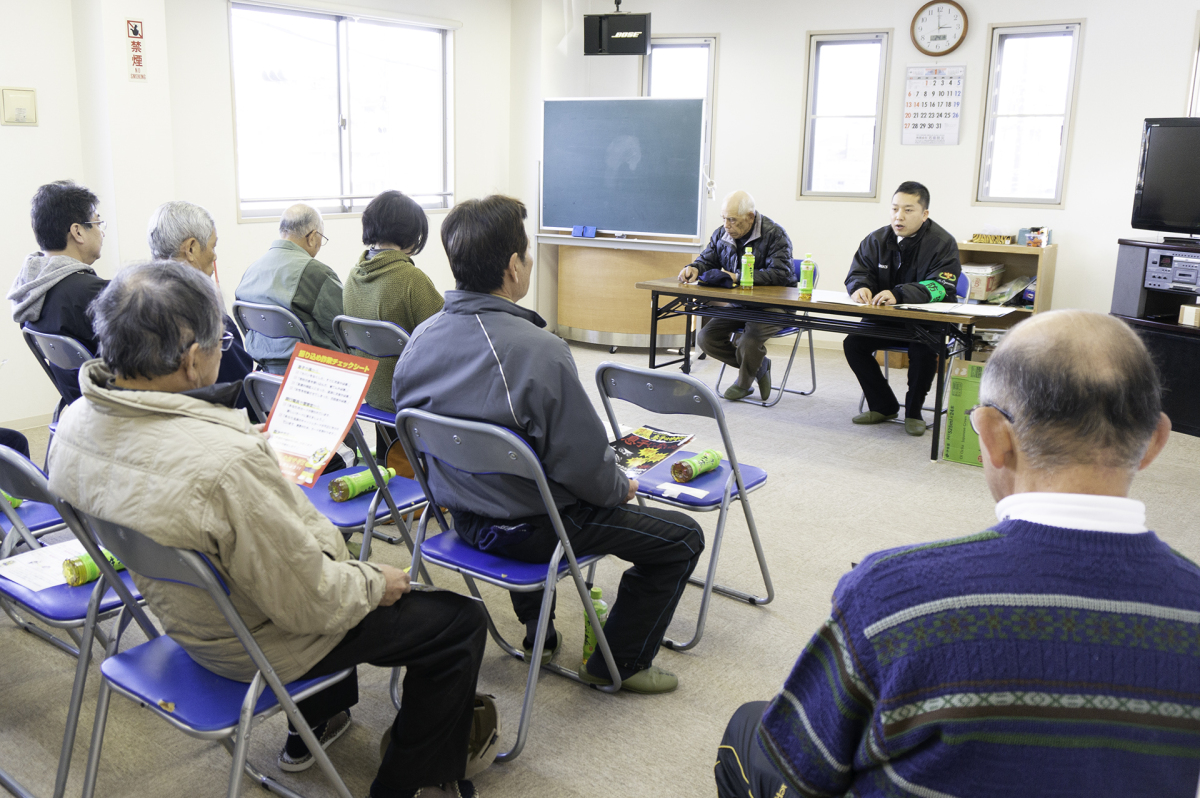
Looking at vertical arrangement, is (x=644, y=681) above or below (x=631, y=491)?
below

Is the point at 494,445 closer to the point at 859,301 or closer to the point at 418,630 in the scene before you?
the point at 418,630

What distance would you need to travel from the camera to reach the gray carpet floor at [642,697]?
6.73 ft

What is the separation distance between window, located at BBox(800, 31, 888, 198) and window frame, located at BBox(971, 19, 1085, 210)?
0.69m

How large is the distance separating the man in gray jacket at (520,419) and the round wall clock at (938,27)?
17.4ft

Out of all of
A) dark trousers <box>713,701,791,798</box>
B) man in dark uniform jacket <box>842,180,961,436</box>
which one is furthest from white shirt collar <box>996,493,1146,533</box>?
man in dark uniform jacket <box>842,180,961,436</box>

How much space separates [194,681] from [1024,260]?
20.2 ft

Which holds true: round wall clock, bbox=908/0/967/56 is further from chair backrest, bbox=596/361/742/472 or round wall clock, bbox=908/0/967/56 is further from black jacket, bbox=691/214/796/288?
chair backrest, bbox=596/361/742/472

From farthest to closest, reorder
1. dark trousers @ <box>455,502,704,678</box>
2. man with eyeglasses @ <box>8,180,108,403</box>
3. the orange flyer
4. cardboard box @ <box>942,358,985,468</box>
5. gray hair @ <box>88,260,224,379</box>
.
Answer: cardboard box @ <box>942,358,985,468</box>
man with eyeglasses @ <box>8,180,108,403</box>
dark trousers @ <box>455,502,704,678</box>
the orange flyer
gray hair @ <box>88,260,224,379</box>

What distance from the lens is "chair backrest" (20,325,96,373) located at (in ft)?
8.99

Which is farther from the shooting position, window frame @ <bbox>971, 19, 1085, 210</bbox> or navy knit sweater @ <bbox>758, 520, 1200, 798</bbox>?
window frame @ <bbox>971, 19, 1085, 210</bbox>

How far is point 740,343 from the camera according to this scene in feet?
17.9

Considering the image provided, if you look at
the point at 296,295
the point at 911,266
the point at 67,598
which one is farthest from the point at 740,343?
the point at 67,598

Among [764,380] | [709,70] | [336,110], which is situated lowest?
[764,380]

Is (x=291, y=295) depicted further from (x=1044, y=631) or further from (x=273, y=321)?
(x=1044, y=631)
